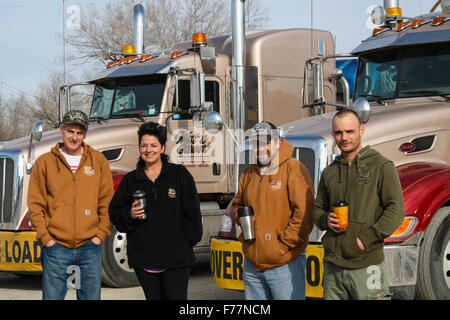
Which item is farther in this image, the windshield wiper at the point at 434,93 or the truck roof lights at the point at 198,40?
the truck roof lights at the point at 198,40

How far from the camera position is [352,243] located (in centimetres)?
420

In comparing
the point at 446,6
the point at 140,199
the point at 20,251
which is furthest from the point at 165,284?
the point at 446,6

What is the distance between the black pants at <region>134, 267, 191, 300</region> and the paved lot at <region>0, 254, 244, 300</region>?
10.7 ft

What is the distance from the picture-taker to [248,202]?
475 centimetres

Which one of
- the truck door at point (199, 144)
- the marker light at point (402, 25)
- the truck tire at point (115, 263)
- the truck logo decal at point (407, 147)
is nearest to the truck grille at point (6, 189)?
the truck tire at point (115, 263)

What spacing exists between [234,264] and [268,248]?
87.6 inches

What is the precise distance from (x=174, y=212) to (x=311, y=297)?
6.90 feet

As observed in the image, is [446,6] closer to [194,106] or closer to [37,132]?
[194,106]

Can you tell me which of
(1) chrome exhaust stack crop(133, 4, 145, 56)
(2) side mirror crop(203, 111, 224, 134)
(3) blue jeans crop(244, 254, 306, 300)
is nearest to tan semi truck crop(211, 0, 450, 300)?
(2) side mirror crop(203, 111, 224, 134)

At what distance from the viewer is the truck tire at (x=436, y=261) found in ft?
20.3

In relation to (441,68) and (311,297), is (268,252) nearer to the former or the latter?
(311,297)

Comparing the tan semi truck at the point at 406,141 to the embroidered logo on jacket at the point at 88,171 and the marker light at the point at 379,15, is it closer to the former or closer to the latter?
the marker light at the point at 379,15

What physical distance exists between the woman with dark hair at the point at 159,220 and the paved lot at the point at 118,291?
10.8ft

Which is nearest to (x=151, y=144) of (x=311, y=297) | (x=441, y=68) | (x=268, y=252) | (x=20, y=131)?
(x=268, y=252)
